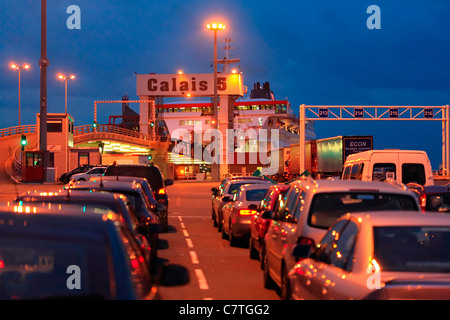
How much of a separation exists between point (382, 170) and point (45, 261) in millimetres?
17166

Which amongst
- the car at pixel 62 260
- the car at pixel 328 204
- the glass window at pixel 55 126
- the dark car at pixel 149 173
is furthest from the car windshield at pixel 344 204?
the glass window at pixel 55 126

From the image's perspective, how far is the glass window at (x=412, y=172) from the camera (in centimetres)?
2053

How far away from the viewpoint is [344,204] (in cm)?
888

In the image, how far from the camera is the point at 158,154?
80.2m

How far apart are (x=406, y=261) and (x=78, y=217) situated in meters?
2.65

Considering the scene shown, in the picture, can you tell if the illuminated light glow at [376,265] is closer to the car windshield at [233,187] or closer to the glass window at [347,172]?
the car windshield at [233,187]

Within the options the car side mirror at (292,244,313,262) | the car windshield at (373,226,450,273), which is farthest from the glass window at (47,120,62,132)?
the car windshield at (373,226,450,273)

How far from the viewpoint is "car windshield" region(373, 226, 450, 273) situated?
5.56 meters

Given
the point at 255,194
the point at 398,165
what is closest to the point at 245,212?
the point at 255,194

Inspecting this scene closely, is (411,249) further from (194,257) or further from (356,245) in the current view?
(194,257)

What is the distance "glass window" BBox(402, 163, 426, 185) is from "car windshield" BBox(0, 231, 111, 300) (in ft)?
56.3
